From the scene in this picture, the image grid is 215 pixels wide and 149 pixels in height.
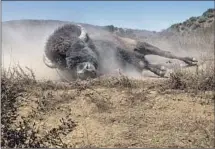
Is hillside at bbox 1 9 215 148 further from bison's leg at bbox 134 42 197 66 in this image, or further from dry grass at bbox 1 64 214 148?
bison's leg at bbox 134 42 197 66

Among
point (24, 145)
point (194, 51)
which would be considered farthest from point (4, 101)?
point (194, 51)

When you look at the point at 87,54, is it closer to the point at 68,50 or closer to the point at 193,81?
the point at 68,50

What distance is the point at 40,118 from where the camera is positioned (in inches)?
257

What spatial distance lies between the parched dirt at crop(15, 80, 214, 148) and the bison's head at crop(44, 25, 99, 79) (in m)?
1.69

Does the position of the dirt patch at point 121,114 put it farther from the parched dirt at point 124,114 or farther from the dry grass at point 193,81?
the dry grass at point 193,81

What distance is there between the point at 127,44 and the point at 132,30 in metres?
9.14

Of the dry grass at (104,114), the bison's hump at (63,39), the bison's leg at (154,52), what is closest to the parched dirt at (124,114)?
the dry grass at (104,114)

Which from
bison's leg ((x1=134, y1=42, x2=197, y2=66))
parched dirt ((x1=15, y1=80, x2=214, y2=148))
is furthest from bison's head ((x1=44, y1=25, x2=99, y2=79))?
parched dirt ((x1=15, y1=80, x2=214, y2=148))

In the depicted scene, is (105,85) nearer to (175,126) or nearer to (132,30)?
(175,126)

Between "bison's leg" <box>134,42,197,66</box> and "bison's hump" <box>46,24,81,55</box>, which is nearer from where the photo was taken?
"bison's hump" <box>46,24,81,55</box>

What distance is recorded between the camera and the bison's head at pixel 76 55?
9570 millimetres

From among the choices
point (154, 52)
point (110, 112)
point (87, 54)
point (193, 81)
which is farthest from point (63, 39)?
point (110, 112)

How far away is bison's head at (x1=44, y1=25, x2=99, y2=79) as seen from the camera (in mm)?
9570

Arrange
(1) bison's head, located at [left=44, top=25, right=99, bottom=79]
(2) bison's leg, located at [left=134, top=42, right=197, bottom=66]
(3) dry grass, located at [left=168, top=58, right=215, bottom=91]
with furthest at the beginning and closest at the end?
(2) bison's leg, located at [left=134, top=42, right=197, bottom=66], (1) bison's head, located at [left=44, top=25, right=99, bottom=79], (3) dry grass, located at [left=168, top=58, right=215, bottom=91]
